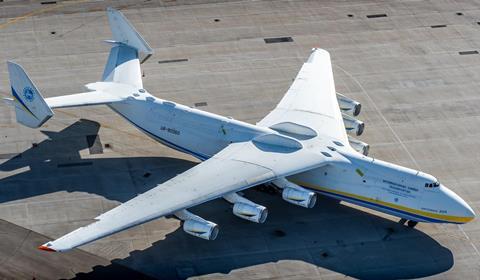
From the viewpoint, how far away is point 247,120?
73000 millimetres

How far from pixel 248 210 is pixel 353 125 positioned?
14546 millimetres

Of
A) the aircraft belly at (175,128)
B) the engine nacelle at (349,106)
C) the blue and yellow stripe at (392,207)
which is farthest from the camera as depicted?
the engine nacelle at (349,106)

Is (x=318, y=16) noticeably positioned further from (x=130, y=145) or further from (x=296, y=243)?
(x=296, y=243)

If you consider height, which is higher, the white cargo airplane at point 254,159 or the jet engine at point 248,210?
the white cargo airplane at point 254,159

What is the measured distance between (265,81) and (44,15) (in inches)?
963

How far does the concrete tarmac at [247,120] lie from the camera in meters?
57.8

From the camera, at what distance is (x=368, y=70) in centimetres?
8088

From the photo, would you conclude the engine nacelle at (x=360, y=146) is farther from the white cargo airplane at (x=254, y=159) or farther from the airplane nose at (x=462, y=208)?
the airplane nose at (x=462, y=208)

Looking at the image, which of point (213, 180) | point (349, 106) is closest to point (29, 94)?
point (213, 180)

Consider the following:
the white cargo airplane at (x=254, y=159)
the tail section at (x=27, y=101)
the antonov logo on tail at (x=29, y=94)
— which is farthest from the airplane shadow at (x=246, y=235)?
the antonov logo on tail at (x=29, y=94)

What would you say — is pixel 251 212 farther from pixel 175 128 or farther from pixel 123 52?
pixel 123 52

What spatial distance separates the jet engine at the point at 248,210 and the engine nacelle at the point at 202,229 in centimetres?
232

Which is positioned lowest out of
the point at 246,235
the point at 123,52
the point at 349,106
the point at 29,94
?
the point at 246,235

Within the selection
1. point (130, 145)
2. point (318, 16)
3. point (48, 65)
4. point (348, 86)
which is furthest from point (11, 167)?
point (318, 16)
